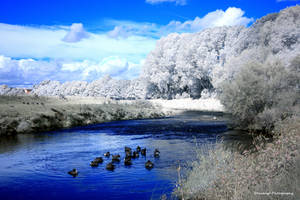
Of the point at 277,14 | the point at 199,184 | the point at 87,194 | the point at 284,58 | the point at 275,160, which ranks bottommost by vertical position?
the point at 87,194

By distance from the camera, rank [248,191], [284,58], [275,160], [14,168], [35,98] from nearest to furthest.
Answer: [248,191], [275,160], [14,168], [284,58], [35,98]

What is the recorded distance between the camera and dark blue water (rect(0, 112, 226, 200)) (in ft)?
35.5

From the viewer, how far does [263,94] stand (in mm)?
23438

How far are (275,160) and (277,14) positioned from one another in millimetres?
43601

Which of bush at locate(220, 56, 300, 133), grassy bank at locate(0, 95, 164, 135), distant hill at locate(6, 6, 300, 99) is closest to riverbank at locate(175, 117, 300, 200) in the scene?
bush at locate(220, 56, 300, 133)

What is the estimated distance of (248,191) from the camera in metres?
6.77

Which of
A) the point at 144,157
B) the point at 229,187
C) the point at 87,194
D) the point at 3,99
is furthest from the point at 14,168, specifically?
the point at 3,99

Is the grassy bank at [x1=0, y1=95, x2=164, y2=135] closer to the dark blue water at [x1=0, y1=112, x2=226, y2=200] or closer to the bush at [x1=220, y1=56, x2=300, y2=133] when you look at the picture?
the dark blue water at [x1=0, y1=112, x2=226, y2=200]

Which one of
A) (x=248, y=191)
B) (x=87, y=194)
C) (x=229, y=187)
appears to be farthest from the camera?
(x=87, y=194)

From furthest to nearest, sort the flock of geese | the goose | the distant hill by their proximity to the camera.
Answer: the distant hill, the flock of geese, the goose

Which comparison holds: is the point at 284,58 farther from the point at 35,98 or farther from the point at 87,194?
the point at 35,98

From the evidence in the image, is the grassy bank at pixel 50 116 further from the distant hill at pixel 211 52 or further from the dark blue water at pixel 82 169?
the distant hill at pixel 211 52

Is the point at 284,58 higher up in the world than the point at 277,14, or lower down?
lower down

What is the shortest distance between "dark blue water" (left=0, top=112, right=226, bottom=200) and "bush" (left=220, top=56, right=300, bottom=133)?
5192 millimetres
